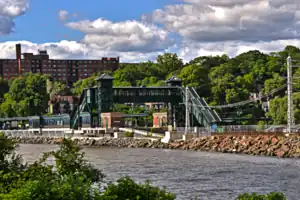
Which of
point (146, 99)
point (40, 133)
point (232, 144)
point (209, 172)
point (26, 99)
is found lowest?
point (209, 172)

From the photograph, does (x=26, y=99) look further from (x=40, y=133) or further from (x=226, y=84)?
(x=226, y=84)

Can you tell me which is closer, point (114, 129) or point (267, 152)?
point (267, 152)

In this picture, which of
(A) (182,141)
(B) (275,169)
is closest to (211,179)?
(B) (275,169)

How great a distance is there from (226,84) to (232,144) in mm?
62187

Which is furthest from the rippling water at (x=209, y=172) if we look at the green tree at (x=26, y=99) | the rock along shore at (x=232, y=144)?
the green tree at (x=26, y=99)

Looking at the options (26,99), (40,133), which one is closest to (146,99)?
(40,133)

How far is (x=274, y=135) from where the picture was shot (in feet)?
251

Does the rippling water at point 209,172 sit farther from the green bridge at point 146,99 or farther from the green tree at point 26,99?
the green tree at point 26,99

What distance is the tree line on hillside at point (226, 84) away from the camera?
128 meters

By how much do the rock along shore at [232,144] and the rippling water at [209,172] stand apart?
2.85 metres

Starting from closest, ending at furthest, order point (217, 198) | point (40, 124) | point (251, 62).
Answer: point (217, 198) → point (40, 124) → point (251, 62)

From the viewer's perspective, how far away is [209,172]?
54.9 m

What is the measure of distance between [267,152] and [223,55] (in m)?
125

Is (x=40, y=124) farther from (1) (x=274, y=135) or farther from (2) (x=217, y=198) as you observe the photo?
(2) (x=217, y=198)
